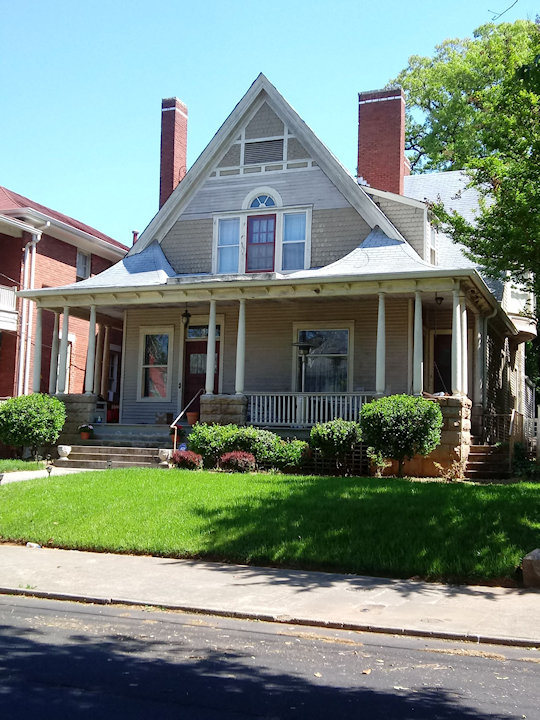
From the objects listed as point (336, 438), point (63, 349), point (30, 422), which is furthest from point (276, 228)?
point (30, 422)

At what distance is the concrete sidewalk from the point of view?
271 inches

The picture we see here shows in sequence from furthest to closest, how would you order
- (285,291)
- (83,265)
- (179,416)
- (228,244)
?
(83,265), (228,244), (179,416), (285,291)

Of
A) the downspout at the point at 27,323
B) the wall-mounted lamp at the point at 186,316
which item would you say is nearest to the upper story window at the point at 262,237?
the wall-mounted lamp at the point at 186,316

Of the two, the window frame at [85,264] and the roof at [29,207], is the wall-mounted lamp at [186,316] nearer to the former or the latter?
the roof at [29,207]

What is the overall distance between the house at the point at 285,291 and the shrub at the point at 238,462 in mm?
2702

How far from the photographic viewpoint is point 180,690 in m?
4.98

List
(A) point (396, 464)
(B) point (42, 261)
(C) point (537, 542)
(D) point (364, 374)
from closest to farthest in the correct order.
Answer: (C) point (537, 542) < (A) point (396, 464) < (D) point (364, 374) < (B) point (42, 261)

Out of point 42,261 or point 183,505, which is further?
point 42,261

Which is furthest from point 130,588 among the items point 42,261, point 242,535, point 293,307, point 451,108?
point 451,108

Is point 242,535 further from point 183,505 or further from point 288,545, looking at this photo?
point 183,505

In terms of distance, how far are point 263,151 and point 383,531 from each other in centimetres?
1418

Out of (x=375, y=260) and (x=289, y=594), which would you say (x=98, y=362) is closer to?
(x=375, y=260)

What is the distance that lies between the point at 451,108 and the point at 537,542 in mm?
29272

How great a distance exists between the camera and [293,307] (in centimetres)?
2094
